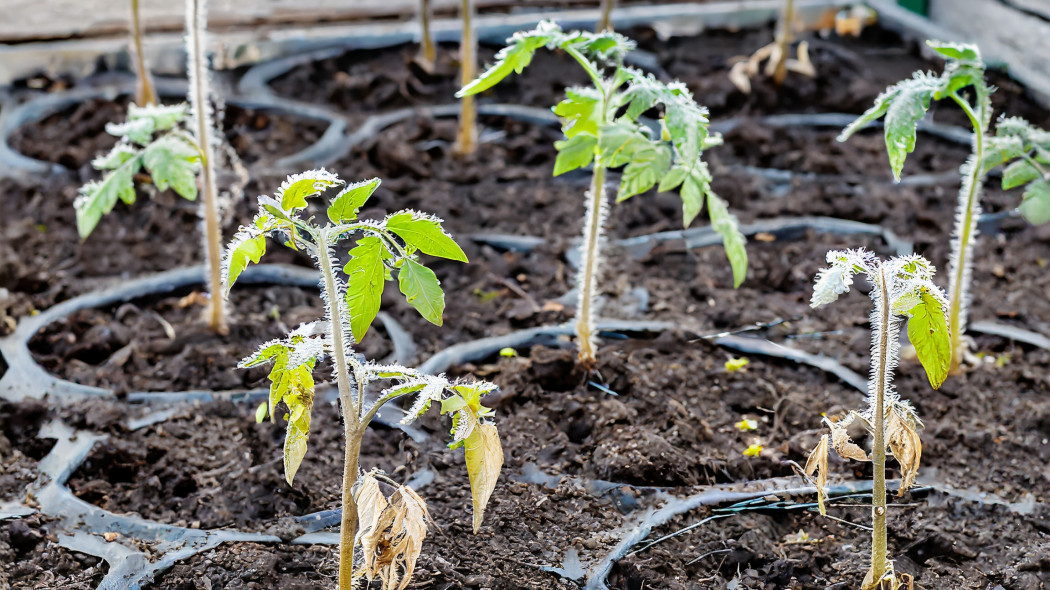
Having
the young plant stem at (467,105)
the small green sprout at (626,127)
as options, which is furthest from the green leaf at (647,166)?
the young plant stem at (467,105)

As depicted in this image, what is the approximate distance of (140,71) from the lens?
308cm

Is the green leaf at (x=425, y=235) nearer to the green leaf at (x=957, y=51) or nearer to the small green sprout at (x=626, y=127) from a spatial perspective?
the small green sprout at (x=626, y=127)

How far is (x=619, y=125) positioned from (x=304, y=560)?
92cm

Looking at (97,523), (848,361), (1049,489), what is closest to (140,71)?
(97,523)

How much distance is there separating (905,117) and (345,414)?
107 centimetres

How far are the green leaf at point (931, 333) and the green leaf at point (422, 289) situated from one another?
67 cm

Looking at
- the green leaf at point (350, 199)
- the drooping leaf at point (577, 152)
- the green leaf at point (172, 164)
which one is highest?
the green leaf at point (350, 199)

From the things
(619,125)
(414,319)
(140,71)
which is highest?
(619,125)

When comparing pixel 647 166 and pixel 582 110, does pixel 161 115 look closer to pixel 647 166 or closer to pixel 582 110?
pixel 582 110

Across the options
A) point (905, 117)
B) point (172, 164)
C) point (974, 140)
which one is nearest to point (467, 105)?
point (172, 164)

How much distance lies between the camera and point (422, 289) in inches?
58.6

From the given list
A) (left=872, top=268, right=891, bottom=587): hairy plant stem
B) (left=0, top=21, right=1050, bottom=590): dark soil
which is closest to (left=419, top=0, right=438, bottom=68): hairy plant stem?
(left=0, top=21, right=1050, bottom=590): dark soil

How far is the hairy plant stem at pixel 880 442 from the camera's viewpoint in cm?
151

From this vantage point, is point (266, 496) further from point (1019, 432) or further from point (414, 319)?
point (1019, 432)
